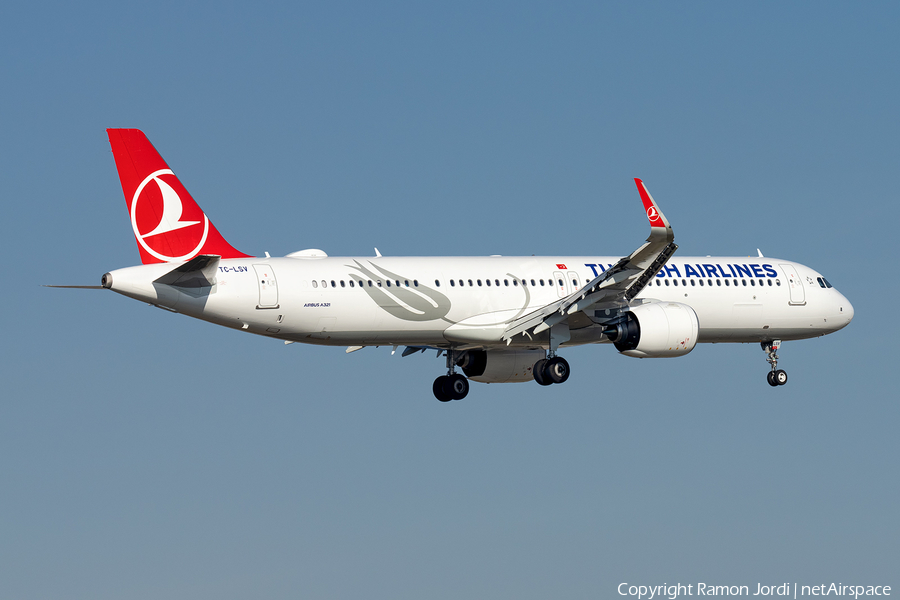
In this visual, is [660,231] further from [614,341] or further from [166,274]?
[166,274]

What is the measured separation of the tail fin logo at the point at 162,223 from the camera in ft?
108

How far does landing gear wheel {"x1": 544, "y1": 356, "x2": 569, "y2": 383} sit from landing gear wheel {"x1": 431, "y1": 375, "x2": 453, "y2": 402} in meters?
5.02

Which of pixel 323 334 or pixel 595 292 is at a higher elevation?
pixel 595 292

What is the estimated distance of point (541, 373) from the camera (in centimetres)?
3700

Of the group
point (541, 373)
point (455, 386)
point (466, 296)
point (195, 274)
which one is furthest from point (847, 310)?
point (195, 274)

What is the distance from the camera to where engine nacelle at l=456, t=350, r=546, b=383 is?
4034 cm

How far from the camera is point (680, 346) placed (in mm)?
35938

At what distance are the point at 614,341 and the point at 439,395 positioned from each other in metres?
7.39

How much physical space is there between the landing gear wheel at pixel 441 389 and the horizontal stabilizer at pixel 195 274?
11.0m

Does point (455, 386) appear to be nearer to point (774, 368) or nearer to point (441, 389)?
point (441, 389)

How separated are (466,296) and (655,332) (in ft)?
19.0

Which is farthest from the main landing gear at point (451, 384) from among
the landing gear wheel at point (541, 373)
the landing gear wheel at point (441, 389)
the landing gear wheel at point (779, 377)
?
the landing gear wheel at point (779, 377)

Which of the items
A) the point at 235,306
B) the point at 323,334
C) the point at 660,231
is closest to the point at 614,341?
the point at 660,231

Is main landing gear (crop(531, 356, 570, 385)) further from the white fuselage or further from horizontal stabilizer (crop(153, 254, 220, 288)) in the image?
horizontal stabilizer (crop(153, 254, 220, 288))
